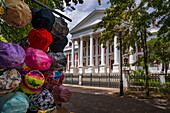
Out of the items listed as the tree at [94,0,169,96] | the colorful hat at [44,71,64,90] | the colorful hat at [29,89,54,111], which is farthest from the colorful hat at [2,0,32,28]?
the tree at [94,0,169,96]

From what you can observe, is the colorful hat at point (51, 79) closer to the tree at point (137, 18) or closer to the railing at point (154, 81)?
the tree at point (137, 18)

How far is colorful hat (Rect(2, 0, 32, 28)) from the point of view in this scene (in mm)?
1280

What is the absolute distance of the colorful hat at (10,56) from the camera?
1.12m

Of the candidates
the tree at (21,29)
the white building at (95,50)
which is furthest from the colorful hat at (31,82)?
the white building at (95,50)

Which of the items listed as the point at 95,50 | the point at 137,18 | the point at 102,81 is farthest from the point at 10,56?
the point at 95,50

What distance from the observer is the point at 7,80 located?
1.15m

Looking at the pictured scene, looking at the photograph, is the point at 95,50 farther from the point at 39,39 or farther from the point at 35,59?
the point at 35,59

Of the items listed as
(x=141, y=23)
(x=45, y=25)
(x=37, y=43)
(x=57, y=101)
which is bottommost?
(x=57, y=101)

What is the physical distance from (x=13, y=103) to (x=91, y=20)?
119 ft

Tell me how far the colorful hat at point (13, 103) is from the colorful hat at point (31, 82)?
119 mm

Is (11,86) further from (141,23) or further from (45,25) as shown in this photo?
(141,23)

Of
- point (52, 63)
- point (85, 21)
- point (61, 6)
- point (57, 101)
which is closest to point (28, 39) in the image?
point (52, 63)

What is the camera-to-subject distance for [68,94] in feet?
5.97

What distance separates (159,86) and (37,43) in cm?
1305
